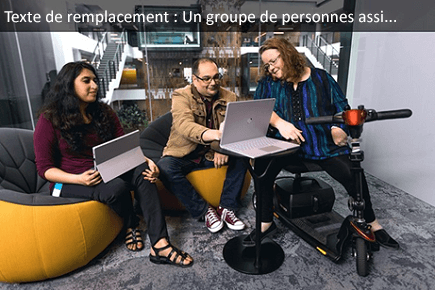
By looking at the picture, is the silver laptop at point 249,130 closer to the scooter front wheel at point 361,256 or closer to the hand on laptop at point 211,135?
the hand on laptop at point 211,135

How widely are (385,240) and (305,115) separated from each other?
3.10 feet

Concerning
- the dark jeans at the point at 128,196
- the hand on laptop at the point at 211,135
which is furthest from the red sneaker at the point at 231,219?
the hand on laptop at the point at 211,135

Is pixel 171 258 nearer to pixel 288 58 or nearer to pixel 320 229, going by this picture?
pixel 320 229

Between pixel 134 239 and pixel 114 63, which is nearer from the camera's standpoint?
pixel 134 239

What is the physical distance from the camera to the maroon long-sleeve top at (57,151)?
5.00ft

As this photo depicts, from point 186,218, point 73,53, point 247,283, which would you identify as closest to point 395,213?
point 247,283

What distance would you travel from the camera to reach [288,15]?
3.86 metres

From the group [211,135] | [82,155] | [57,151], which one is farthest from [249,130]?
[57,151]

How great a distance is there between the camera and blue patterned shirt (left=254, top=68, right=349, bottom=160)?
5.67 ft

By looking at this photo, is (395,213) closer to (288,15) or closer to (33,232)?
(33,232)

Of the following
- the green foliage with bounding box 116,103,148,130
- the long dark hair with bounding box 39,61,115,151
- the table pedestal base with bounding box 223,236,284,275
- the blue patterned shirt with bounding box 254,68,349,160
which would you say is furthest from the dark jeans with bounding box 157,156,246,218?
the green foliage with bounding box 116,103,148,130

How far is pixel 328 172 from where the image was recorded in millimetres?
1720

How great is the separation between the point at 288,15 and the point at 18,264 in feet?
13.2

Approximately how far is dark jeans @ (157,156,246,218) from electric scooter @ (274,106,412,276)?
0.37 m
